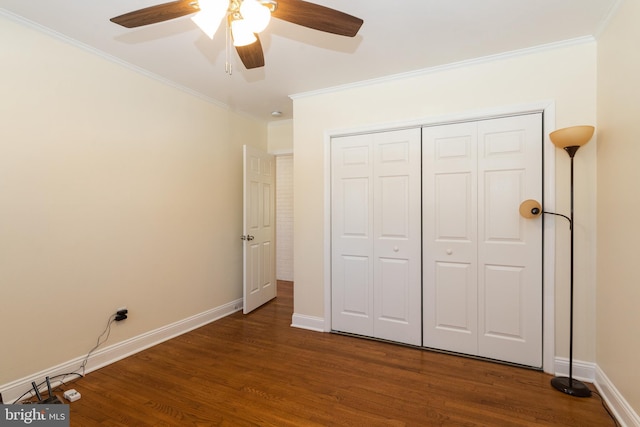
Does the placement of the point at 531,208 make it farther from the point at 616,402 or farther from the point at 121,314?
the point at 121,314

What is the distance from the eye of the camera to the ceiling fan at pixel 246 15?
1.33 m

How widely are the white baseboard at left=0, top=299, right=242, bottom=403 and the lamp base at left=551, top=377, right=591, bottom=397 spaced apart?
10.6 ft

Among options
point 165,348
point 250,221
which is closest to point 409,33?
point 250,221

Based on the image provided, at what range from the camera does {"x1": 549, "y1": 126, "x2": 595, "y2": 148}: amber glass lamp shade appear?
6.75 ft

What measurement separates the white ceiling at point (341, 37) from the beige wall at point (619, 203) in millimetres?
290

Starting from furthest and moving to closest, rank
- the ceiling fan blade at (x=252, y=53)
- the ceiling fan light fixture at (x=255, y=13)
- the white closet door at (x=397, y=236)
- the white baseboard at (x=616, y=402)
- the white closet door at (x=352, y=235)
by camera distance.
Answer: the white closet door at (x=352, y=235)
the white closet door at (x=397, y=236)
the white baseboard at (x=616, y=402)
the ceiling fan blade at (x=252, y=53)
the ceiling fan light fixture at (x=255, y=13)

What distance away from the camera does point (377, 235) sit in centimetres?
305

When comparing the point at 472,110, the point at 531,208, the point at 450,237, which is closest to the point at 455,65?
the point at 472,110

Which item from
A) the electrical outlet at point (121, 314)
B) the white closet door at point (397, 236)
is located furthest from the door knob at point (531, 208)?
the electrical outlet at point (121, 314)

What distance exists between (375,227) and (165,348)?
7.49 feet

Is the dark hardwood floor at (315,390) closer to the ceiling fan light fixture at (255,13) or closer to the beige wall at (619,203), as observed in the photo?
the beige wall at (619,203)

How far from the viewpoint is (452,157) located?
8.92ft

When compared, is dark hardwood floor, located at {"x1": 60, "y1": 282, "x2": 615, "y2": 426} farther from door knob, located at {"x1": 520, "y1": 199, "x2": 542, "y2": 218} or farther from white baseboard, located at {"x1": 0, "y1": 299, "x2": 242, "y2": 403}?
door knob, located at {"x1": 520, "y1": 199, "x2": 542, "y2": 218}

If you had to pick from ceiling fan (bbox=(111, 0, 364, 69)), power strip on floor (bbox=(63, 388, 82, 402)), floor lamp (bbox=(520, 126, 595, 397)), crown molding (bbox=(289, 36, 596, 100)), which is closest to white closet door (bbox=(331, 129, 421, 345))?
crown molding (bbox=(289, 36, 596, 100))
